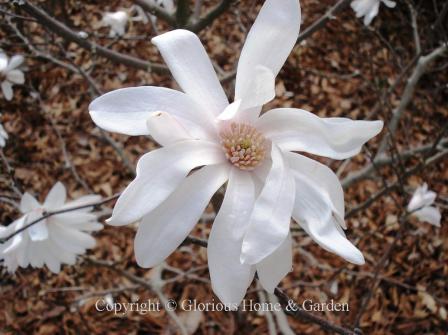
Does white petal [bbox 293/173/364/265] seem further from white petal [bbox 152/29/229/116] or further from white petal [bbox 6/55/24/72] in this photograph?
white petal [bbox 6/55/24/72]

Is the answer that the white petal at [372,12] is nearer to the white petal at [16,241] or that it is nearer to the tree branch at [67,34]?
the tree branch at [67,34]

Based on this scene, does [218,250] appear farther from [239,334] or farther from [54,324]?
[54,324]

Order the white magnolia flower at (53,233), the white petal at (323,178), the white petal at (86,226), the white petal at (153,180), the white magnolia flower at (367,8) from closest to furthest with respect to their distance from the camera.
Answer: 1. the white petal at (153,180)
2. the white petal at (323,178)
3. the white magnolia flower at (53,233)
4. the white petal at (86,226)
5. the white magnolia flower at (367,8)

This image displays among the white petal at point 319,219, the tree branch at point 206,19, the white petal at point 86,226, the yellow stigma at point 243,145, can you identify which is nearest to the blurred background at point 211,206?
the tree branch at point 206,19

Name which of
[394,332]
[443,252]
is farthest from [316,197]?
[443,252]

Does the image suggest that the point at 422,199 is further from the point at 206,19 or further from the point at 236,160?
the point at 236,160

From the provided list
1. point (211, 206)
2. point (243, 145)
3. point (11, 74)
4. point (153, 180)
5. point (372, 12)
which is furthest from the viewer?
point (211, 206)

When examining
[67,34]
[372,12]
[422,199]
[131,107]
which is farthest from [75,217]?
[372,12]
